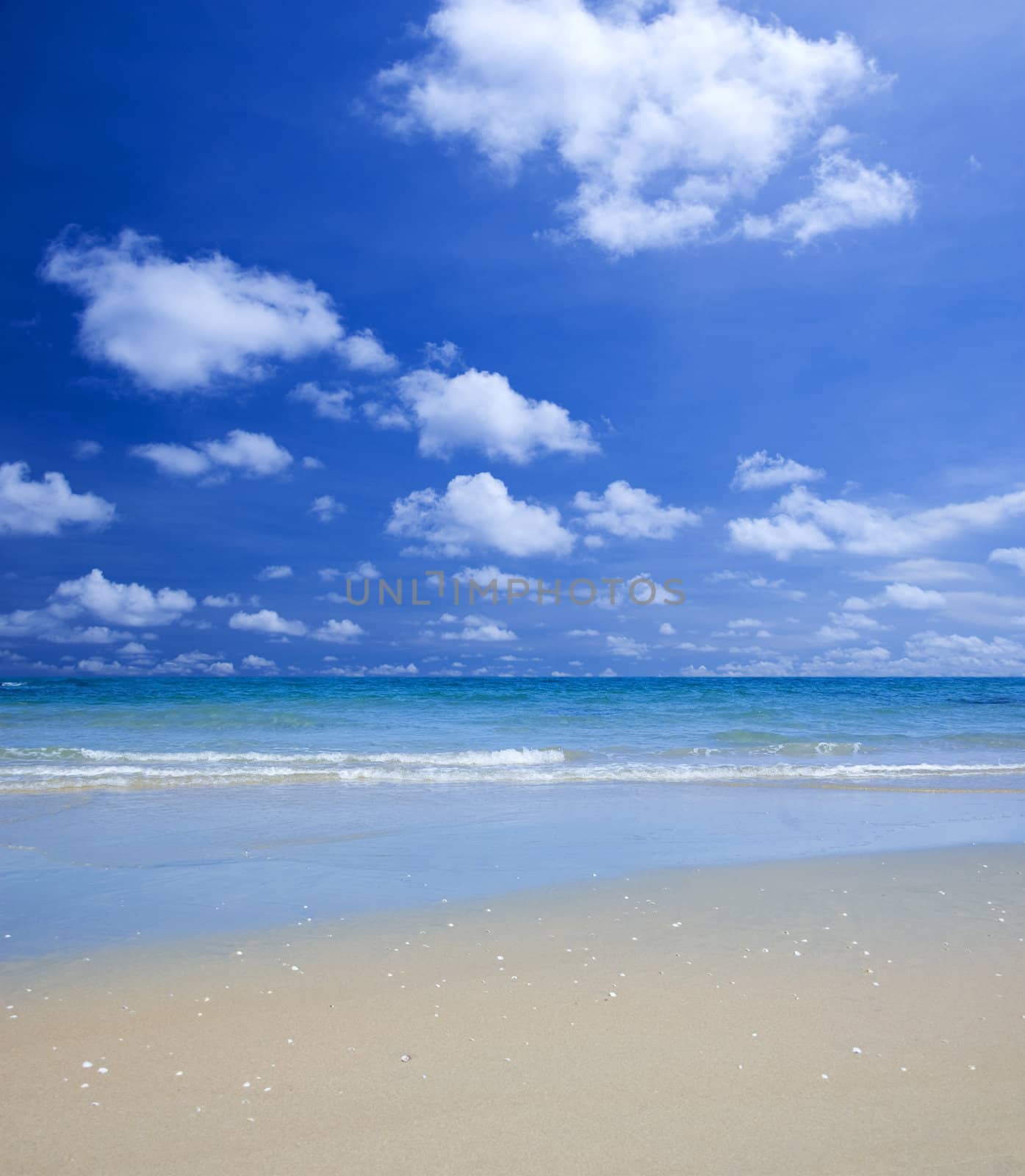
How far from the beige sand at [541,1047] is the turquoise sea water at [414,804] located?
130 centimetres

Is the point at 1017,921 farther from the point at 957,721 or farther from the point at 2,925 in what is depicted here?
the point at 957,721

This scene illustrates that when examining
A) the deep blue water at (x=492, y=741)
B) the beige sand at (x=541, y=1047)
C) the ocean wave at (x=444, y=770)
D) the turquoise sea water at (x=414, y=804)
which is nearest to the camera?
the beige sand at (x=541, y=1047)

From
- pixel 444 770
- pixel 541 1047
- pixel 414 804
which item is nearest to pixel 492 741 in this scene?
pixel 444 770

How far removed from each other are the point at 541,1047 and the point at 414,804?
27.9ft

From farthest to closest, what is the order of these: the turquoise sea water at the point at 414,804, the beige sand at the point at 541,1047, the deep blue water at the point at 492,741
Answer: the deep blue water at the point at 492,741
the turquoise sea water at the point at 414,804
the beige sand at the point at 541,1047

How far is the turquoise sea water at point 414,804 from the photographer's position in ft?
24.3

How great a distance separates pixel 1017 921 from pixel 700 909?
2664mm

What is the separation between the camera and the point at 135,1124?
11.7 ft

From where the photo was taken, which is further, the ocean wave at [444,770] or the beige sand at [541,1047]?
the ocean wave at [444,770]

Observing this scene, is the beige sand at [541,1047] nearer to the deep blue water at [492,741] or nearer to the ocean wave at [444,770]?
the ocean wave at [444,770]

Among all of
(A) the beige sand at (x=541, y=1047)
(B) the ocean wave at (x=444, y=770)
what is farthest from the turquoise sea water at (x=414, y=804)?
(A) the beige sand at (x=541, y=1047)

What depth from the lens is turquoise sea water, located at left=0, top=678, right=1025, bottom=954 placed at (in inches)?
291

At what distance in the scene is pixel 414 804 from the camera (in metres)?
12.6

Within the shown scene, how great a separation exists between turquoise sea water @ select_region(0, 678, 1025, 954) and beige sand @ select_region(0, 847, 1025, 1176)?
1.30 m
